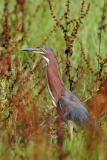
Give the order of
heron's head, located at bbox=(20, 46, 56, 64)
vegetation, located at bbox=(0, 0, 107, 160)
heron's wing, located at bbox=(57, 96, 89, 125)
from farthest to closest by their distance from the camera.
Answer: heron's head, located at bbox=(20, 46, 56, 64), heron's wing, located at bbox=(57, 96, 89, 125), vegetation, located at bbox=(0, 0, 107, 160)

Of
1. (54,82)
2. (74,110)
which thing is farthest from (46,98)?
(74,110)

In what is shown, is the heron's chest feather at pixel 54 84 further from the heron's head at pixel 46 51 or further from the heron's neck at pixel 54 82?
the heron's head at pixel 46 51

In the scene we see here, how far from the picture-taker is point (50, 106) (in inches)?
146

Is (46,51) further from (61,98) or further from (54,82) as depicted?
(61,98)

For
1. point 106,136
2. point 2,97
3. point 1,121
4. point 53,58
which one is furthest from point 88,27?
point 106,136

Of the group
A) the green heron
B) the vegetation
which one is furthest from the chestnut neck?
the vegetation

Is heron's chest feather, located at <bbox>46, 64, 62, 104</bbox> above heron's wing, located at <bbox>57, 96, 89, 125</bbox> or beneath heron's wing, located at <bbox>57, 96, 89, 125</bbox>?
above

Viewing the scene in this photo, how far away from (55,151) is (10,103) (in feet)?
3.12

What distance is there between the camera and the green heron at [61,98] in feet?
11.1

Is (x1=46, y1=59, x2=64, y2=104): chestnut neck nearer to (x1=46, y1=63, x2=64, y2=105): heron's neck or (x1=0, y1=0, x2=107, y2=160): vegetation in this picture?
(x1=46, y1=63, x2=64, y2=105): heron's neck

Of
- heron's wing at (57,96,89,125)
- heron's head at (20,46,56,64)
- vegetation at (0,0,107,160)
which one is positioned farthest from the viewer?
heron's head at (20,46,56,64)

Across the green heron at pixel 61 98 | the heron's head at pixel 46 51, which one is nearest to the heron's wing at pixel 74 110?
the green heron at pixel 61 98

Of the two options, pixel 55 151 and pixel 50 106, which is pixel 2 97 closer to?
pixel 50 106

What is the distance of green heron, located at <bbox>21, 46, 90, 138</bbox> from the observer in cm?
338
